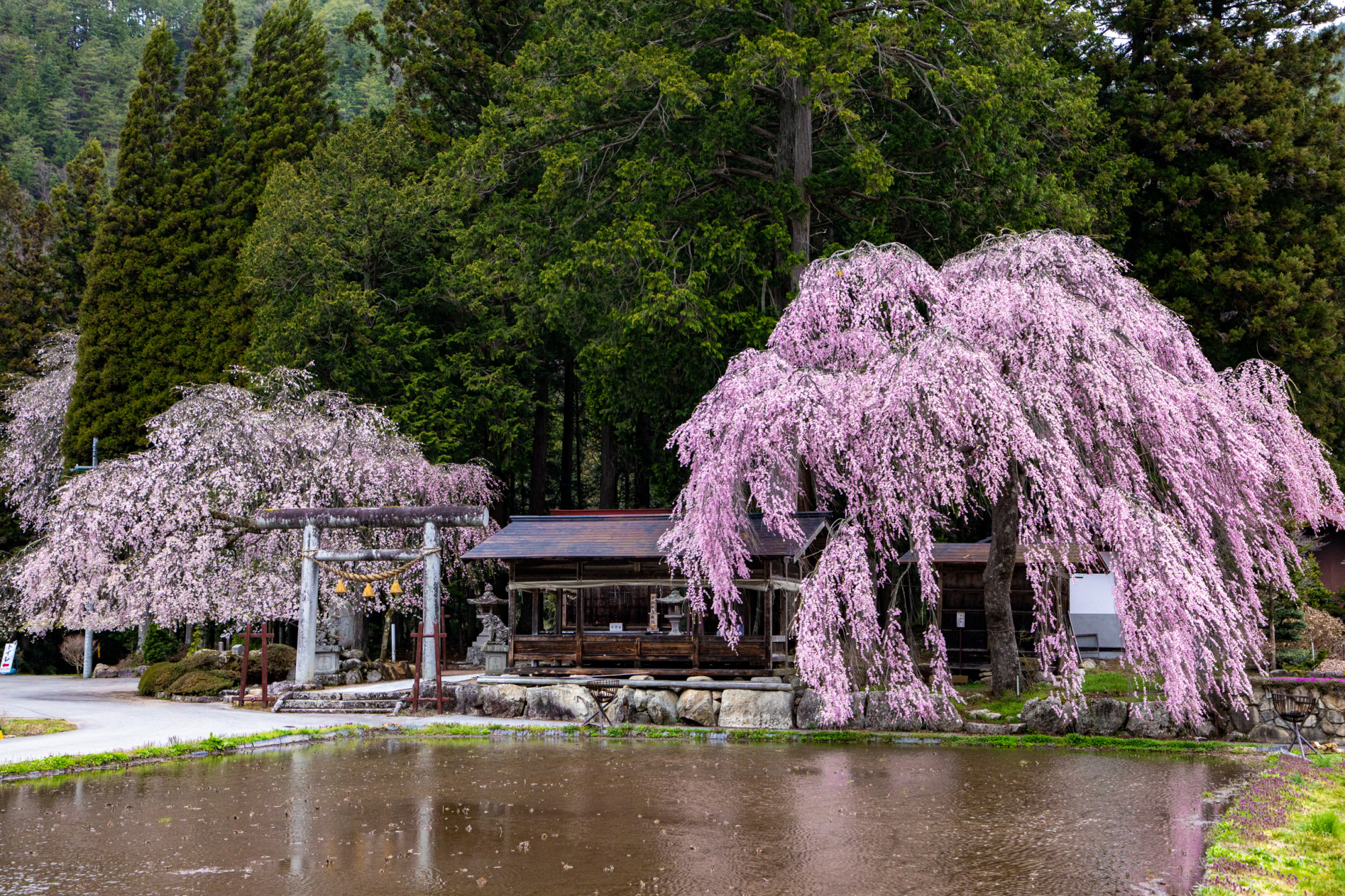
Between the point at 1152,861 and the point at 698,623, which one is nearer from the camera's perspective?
the point at 1152,861

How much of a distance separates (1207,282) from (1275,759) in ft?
52.8

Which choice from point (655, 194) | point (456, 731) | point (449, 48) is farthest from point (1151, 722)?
point (449, 48)

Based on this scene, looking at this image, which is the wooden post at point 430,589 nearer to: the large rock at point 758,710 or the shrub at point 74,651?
the large rock at point 758,710

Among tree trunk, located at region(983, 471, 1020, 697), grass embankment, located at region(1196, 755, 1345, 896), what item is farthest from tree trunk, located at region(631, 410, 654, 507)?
grass embankment, located at region(1196, 755, 1345, 896)

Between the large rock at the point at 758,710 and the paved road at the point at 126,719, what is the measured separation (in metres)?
4.07

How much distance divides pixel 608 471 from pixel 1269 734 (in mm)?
22261

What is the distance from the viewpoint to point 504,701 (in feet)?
73.9

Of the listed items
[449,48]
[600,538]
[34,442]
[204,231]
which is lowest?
[600,538]

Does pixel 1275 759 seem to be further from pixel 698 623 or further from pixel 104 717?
pixel 104 717

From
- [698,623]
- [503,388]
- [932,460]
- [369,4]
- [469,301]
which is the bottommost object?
[698,623]

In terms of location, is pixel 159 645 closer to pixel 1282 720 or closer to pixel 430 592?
pixel 430 592

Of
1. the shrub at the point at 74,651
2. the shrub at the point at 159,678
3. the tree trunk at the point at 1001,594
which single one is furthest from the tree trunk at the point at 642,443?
the shrub at the point at 74,651

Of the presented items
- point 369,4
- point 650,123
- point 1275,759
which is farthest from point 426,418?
point 369,4

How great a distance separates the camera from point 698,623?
22.0 meters
